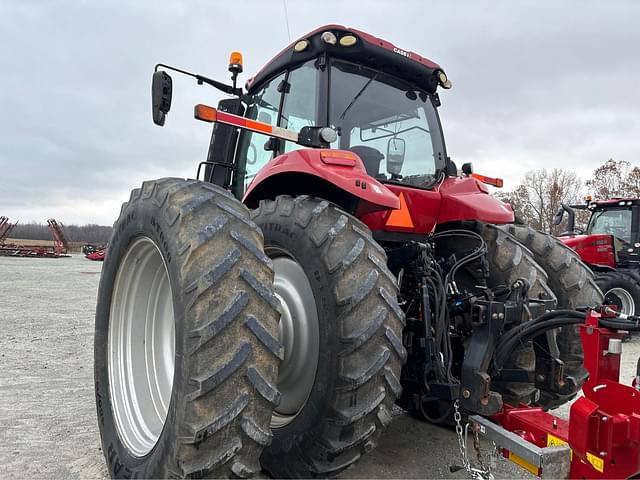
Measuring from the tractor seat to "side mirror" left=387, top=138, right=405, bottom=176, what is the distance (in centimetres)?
10

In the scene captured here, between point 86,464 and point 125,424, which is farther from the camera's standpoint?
point 86,464

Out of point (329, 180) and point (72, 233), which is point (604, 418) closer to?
point (329, 180)

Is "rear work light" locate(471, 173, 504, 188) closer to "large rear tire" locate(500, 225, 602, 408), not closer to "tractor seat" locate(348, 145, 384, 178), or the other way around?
"large rear tire" locate(500, 225, 602, 408)

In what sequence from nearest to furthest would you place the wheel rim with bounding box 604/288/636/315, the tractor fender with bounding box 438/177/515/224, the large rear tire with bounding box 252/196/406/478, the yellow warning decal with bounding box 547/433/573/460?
the yellow warning decal with bounding box 547/433/573/460, the large rear tire with bounding box 252/196/406/478, the tractor fender with bounding box 438/177/515/224, the wheel rim with bounding box 604/288/636/315

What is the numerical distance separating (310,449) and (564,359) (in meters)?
1.82

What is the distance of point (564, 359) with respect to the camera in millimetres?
3059

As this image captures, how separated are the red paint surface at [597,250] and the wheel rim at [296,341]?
25.3ft

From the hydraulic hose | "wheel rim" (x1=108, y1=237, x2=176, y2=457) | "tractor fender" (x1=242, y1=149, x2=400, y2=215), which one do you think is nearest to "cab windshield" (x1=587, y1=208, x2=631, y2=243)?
the hydraulic hose

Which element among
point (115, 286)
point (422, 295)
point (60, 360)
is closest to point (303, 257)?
point (422, 295)

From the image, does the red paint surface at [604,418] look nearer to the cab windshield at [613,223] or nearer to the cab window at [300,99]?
the cab window at [300,99]

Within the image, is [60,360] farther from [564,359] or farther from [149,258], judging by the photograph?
[564,359]

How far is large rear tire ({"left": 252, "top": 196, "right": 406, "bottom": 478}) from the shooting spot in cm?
217

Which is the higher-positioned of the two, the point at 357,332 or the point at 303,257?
the point at 303,257

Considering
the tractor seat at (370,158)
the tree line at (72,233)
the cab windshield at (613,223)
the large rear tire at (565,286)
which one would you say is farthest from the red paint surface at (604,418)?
the tree line at (72,233)
